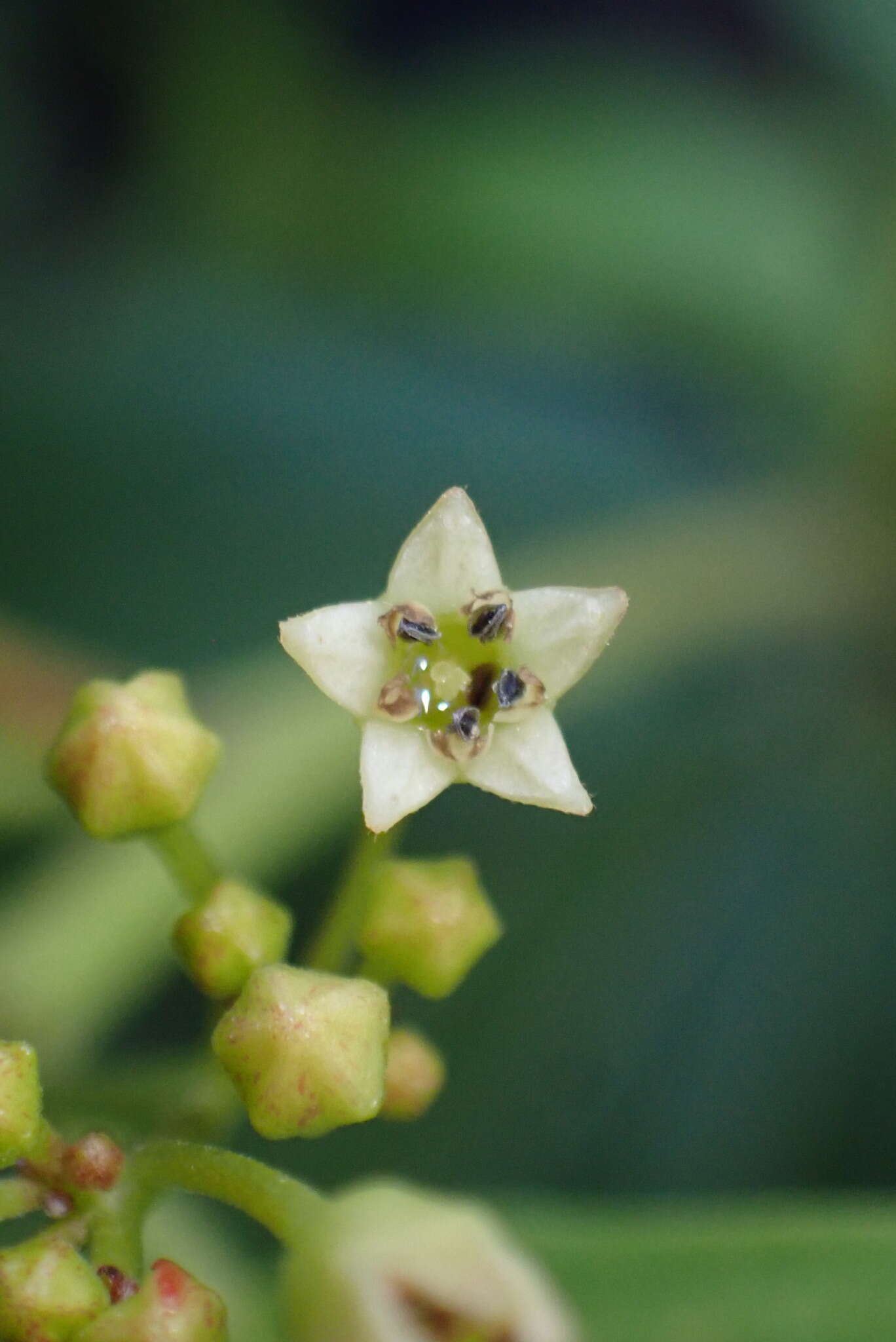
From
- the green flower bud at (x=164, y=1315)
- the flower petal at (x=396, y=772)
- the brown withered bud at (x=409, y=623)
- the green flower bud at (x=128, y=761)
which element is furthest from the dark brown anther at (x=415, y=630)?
the green flower bud at (x=164, y=1315)

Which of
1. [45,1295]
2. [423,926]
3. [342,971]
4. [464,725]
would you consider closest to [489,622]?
[464,725]

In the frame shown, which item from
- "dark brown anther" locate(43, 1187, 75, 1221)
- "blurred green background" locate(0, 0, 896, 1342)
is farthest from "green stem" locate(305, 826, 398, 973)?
"blurred green background" locate(0, 0, 896, 1342)

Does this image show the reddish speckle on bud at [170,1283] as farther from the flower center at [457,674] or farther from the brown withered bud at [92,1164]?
the flower center at [457,674]

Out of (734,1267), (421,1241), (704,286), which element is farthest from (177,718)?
(704,286)

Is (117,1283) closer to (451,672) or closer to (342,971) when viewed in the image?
(342,971)

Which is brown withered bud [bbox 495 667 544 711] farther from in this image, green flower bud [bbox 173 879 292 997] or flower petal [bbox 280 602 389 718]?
green flower bud [bbox 173 879 292 997]

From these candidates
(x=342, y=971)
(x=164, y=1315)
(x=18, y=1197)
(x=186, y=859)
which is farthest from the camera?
(x=342, y=971)

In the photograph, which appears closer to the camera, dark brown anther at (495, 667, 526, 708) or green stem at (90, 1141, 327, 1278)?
green stem at (90, 1141, 327, 1278)
